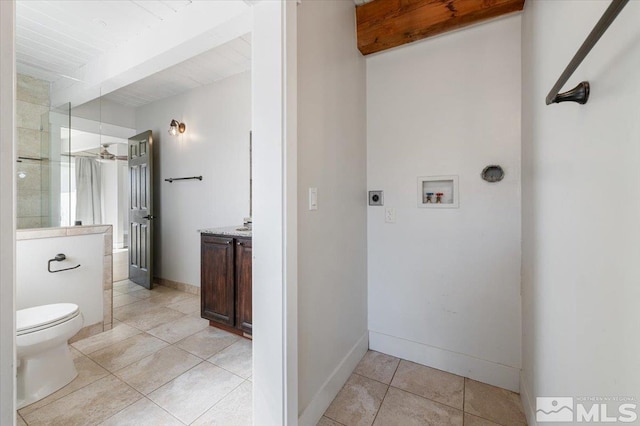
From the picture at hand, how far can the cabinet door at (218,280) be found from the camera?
230cm

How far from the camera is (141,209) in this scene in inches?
144

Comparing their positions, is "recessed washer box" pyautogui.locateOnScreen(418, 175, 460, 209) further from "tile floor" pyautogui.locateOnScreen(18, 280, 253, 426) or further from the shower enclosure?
the shower enclosure

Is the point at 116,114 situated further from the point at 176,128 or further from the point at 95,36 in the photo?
the point at 95,36

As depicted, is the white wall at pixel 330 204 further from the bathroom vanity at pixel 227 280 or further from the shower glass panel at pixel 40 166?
the shower glass panel at pixel 40 166

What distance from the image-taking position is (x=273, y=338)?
3.86ft

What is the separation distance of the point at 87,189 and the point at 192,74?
177 cm

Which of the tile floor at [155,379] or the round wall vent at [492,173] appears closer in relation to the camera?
the tile floor at [155,379]

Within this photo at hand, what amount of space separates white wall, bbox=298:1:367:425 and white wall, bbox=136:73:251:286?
4.92 ft

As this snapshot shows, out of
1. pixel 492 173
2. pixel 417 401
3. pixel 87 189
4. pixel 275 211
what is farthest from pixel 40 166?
pixel 492 173

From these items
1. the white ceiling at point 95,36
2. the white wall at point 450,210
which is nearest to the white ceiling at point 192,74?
Answer: the white ceiling at point 95,36

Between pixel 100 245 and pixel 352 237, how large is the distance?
A: 236 centimetres

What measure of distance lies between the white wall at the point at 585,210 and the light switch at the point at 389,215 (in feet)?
2.79

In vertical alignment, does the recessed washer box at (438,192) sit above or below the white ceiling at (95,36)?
below

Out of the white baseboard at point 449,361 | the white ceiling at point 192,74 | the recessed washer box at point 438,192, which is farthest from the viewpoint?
the white ceiling at point 192,74
